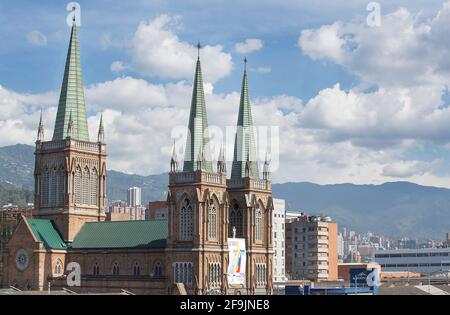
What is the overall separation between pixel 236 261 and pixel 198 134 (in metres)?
19.2

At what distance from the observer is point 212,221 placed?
125875 mm

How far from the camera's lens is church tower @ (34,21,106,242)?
140 metres

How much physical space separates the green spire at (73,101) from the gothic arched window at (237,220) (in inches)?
1067

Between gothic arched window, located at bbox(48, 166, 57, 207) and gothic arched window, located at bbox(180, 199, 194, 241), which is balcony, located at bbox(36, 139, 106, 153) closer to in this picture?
gothic arched window, located at bbox(48, 166, 57, 207)

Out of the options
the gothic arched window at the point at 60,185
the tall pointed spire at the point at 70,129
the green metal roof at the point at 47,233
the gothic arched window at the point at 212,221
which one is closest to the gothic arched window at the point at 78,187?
the gothic arched window at the point at 60,185

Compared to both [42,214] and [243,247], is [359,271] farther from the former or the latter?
[42,214]

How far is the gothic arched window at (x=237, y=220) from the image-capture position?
135375 millimetres

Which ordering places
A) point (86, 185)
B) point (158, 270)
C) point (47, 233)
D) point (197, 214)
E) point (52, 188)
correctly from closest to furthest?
point (197, 214) < point (158, 270) < point (47, 233) < point (52, 188) < point (86, 185)

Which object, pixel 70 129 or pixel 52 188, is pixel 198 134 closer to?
pixel 70 129

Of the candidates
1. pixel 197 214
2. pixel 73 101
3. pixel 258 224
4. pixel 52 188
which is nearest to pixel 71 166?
pixel 52 188

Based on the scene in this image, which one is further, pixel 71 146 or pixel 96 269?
pixel 71 146

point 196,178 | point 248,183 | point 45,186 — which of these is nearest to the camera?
point 196,178
